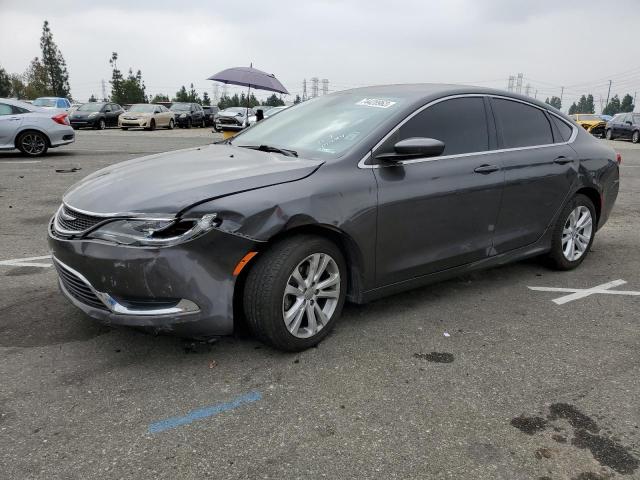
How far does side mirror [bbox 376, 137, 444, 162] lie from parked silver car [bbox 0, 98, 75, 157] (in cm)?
1174

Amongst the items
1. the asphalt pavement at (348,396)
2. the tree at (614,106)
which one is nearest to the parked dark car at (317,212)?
the asphalt pavement at (348,396)

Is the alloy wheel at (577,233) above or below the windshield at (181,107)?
below

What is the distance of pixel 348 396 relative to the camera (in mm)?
2871

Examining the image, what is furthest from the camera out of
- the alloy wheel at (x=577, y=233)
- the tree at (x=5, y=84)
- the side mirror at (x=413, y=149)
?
the tree at (x=5, y=84)

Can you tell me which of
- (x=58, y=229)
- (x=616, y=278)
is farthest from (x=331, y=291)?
(x=616, y=278)

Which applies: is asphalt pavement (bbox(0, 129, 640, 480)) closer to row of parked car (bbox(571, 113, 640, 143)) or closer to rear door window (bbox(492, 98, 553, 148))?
rear door window (bbox(492, 98, 553, 148))

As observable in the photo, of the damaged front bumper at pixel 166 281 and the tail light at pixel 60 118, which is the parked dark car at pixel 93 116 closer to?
the tail light at pixel 60 118

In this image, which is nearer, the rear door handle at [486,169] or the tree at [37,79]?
the rear door handle at [486,169]

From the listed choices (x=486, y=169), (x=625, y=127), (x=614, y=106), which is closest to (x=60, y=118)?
(x=486, y=169)

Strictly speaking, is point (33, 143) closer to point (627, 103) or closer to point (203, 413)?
point (203, 413)

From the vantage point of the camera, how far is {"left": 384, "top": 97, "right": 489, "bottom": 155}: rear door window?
3797 millimetres

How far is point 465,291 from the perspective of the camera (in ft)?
14.9

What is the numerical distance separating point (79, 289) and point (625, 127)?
30.3m

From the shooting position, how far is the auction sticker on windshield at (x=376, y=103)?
12.8ft
